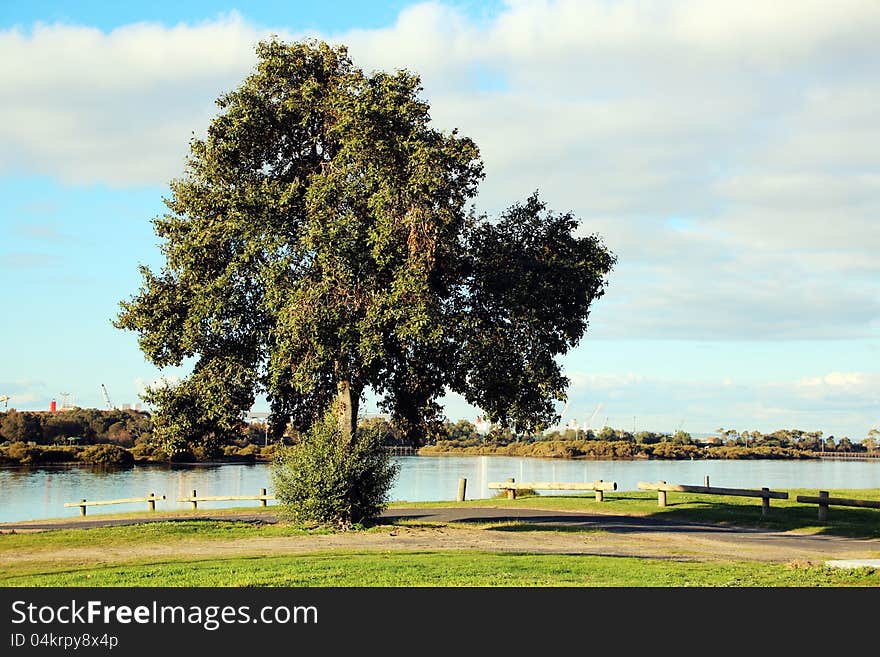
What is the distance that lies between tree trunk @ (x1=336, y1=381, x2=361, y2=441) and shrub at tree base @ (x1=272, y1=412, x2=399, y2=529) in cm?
79

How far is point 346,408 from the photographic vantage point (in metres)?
29.4

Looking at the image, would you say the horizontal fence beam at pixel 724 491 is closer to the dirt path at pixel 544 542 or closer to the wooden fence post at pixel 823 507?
the wooden fence post at pixel 823 507

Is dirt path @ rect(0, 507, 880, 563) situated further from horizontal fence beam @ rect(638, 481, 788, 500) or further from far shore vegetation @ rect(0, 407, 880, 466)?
far shore vegetation @ rect(0, 407, 880, 466)

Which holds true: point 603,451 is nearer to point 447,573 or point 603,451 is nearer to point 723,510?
point 723,510

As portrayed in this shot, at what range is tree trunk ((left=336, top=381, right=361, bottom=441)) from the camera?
29.2m

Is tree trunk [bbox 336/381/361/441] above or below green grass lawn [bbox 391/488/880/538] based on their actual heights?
above

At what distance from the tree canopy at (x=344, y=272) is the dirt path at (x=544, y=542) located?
12.4ft

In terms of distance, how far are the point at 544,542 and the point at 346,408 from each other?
8090mm

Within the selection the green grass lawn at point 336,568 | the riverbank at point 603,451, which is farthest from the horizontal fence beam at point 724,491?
the riverbank at point 603,451

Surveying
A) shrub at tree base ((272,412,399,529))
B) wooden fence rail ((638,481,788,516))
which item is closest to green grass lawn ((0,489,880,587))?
shrub at tree base ((272,412,399,529))

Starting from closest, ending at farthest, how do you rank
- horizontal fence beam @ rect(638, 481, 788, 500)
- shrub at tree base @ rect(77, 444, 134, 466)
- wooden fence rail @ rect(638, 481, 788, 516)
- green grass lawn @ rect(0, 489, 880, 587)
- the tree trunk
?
1. green grass lawn @ rect(0, 489, 880, 587)
2. the tree trunk
3. horizontal fence beam @ rect(638, 481, 788, 500)
4. wooden fence rail @ rect(638, 481, 788, 516)
5. shrub at tree base @ rect(77, 444, 134, 466)

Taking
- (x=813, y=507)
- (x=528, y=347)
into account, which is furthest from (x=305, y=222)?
(x=813, y=507)
